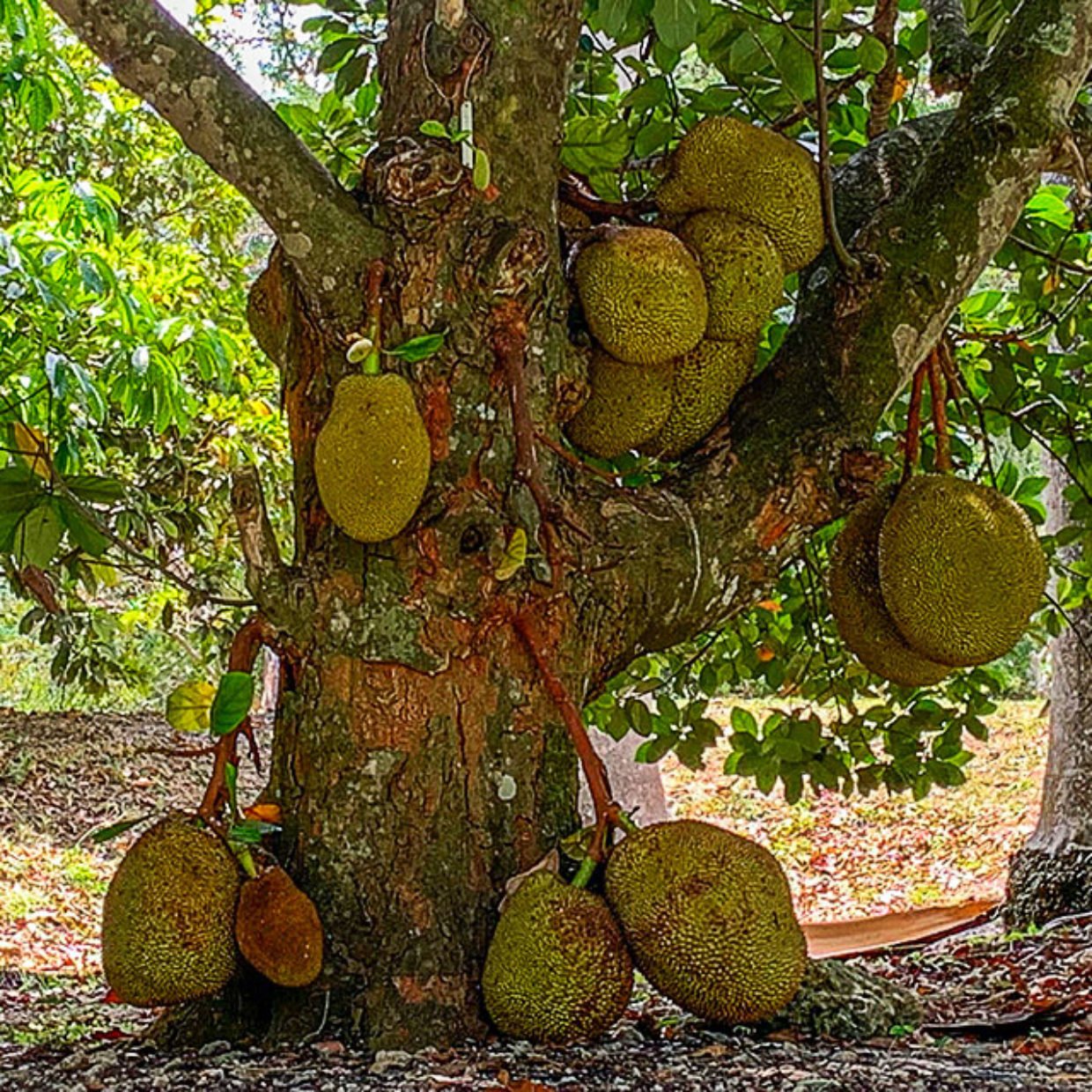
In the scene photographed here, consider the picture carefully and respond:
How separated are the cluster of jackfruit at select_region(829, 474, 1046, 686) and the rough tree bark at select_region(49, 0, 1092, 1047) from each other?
0.30 ft

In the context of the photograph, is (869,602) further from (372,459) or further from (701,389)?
(372,459)

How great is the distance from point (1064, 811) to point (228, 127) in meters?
2.56

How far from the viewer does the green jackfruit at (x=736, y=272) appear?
167cm

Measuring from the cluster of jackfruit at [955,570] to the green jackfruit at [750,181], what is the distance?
33 centimetres

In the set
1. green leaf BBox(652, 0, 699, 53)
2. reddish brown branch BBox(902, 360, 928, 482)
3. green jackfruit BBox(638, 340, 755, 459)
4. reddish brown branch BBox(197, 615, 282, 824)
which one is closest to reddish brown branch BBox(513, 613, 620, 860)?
reddish brown branch BBox(197, 615, 282, 824)

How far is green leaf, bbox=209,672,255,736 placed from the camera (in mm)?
1388

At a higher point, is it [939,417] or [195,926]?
[939,417]

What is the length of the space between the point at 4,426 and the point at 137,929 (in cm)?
103

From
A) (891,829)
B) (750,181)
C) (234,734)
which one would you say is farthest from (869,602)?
(891,829)

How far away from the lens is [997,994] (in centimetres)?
213

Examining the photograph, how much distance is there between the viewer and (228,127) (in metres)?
1.47

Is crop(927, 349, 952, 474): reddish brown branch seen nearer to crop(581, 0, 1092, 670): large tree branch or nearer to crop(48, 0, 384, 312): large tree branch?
crop(581, 0, 1092, 670): large tree branch

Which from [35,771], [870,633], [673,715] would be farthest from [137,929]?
[35,771]

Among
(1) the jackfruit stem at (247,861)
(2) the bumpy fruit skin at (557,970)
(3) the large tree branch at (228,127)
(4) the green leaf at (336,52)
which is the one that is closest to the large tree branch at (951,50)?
(4) the green leaf at (336,52)
